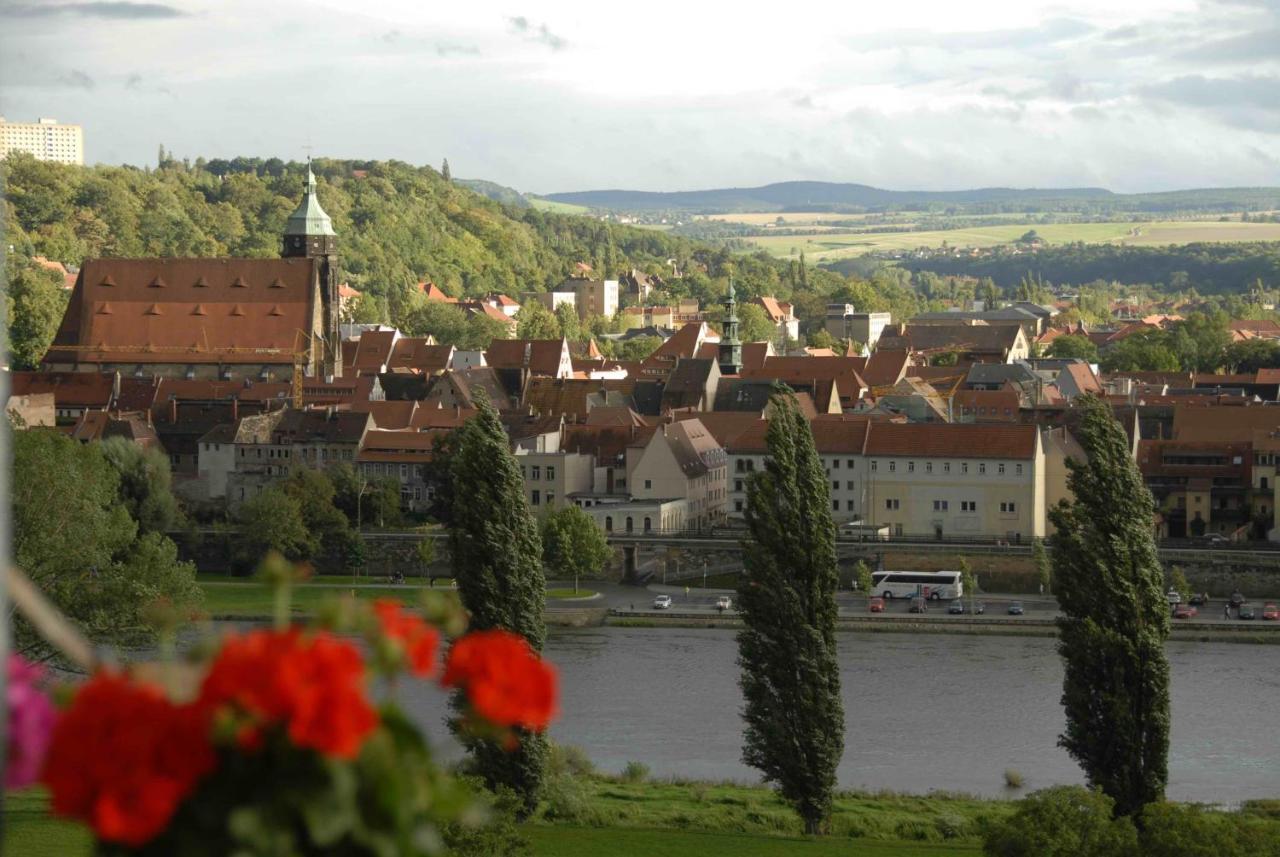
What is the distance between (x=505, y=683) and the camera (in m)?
2.83

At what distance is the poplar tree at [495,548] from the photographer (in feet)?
67.6

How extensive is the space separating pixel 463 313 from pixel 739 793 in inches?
2516

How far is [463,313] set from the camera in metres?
85.6

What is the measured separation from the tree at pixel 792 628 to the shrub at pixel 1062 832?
236 centimetres

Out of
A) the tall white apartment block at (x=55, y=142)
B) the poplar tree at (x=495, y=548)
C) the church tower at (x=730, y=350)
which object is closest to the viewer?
the poplar tree at (x=495, y=548)

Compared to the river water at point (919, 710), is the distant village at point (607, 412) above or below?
above

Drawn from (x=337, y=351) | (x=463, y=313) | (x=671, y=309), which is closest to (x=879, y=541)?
(x=337, y=351)

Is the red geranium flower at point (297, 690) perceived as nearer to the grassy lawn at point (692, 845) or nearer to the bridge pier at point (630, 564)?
the grassy lawn at point (692, 845)

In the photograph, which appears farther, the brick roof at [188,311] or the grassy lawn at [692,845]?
the brick roof at [188,311]

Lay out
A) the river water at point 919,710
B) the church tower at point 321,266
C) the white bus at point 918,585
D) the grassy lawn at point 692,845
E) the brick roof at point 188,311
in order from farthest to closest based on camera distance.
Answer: the church tower at point 321,266
the brick roof at point 188,311
the white bus at point 918,585
the river water at point 919,710
the grassy lawn at point 692,845

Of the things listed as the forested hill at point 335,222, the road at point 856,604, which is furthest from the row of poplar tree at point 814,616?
the forested hill at point 335,222

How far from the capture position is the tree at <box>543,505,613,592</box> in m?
39.8

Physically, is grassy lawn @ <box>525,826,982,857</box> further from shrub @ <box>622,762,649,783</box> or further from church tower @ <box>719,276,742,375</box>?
church tower @ <box>719,276,742,375</box>

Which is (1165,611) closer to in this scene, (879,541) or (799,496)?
(799,496)
